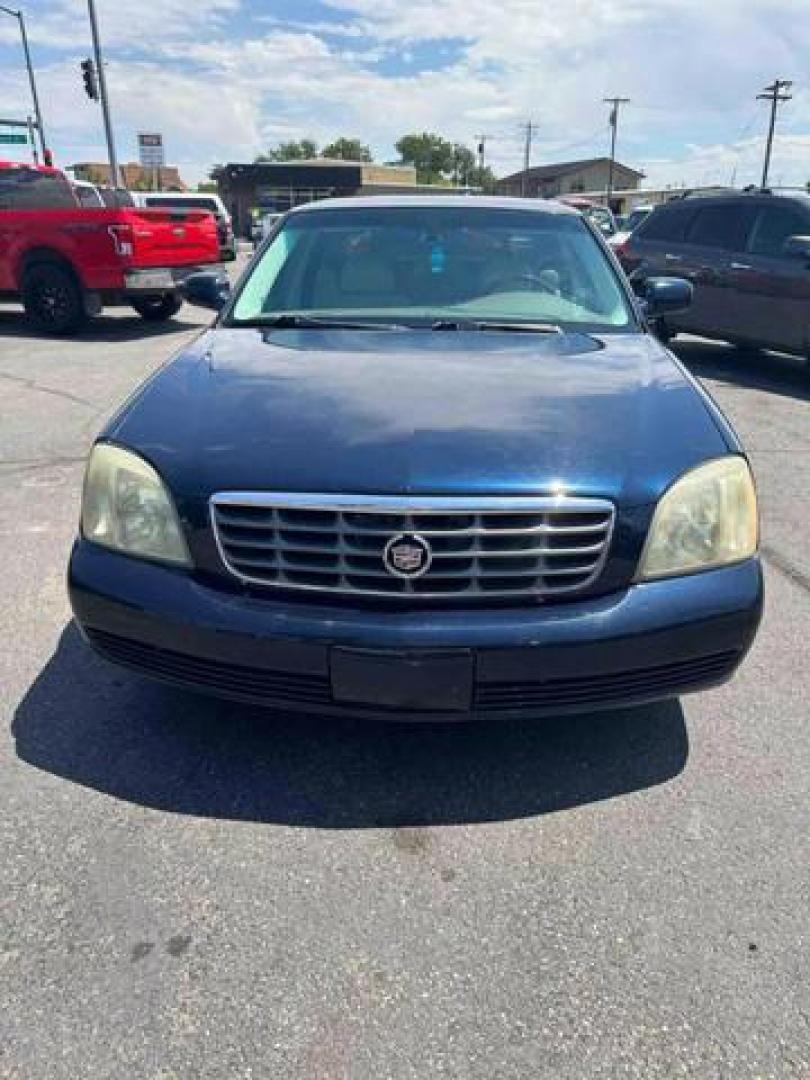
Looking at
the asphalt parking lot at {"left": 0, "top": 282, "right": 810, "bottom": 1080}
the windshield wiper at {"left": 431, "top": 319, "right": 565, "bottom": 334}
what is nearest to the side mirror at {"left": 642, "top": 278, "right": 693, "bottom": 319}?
the windshield wiper at {"left": 431, "top": 319, "right": 565, "bottom": 334}

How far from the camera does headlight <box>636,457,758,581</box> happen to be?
225 cm

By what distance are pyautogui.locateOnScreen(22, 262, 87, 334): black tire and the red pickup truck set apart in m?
0.01

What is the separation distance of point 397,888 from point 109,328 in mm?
10917

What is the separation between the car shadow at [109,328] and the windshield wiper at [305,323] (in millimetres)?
7924

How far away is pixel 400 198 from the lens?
4.20 meters

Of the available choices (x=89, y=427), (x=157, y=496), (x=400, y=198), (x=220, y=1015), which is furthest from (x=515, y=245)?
(x=89, y=427)

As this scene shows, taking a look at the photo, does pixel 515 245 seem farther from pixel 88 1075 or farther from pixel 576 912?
pixel 88 1075

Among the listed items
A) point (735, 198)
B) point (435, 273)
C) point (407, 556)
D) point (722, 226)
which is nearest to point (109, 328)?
point (722, 226)

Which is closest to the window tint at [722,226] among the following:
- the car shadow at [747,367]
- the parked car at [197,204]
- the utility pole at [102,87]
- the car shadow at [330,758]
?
the car shadow at [747,367]

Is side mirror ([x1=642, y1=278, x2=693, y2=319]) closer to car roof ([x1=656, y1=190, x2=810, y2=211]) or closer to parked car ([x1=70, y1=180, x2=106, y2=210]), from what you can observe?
car roof ([x1=656, y1=190, x2=810, y2=211])

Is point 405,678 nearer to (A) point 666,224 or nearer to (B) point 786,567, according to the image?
(B) point 786,567

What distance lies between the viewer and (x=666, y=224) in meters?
9.98

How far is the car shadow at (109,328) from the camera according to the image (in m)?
10.9

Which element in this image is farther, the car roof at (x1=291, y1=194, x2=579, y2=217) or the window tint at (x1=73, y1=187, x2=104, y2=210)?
the window tint at (x1=73, y1=187, x2=104, y2=210)
